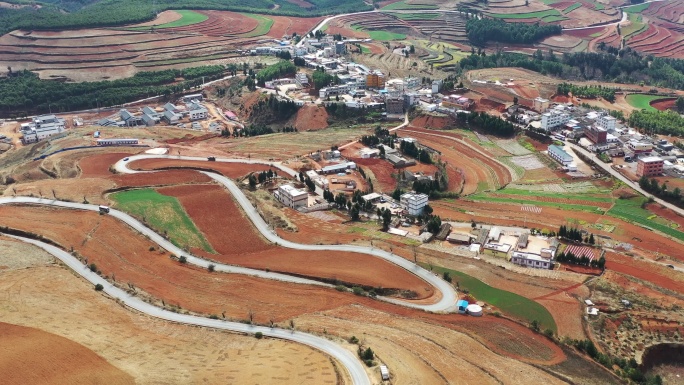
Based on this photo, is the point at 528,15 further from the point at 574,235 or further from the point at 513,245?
the point at 513,245

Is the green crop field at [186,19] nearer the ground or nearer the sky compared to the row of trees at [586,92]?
nearer the sky

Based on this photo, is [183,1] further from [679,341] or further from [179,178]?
[679,341]

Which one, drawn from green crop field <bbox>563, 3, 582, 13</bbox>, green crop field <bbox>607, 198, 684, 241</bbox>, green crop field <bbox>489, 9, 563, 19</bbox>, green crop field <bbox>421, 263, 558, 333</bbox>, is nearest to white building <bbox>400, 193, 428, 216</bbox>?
green crop field <bbox>421, 263, 558, 333</bbox>

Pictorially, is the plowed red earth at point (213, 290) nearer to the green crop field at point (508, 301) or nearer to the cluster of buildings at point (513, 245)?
the green crop field at point (508, 301)

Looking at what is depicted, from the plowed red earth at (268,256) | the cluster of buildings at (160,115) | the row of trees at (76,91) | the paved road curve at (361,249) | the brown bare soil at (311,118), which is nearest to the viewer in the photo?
the paved road curve at (361,249)

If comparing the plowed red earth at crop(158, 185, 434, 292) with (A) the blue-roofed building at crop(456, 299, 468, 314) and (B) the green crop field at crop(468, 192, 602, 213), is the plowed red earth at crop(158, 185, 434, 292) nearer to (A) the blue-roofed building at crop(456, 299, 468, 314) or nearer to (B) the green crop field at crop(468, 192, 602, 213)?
(A) the blue-roofed building at crop(456, 299, 468, 314)

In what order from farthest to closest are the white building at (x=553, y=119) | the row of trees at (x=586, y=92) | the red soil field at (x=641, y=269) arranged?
the row of trees at (x=586, y=92)
the white building at (x=553, y=119)
the red soil field at (x=641, y=269)

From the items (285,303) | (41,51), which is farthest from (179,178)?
(41,51)

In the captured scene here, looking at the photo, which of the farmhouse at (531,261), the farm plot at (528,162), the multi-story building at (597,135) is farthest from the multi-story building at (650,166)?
the farmhouse at (531,261)
